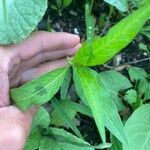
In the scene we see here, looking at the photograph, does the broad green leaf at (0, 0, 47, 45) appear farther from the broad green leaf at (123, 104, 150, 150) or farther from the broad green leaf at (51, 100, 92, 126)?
the broad green leaf at (123, 104, 150, 150)

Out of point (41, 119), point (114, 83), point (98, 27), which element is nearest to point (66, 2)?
point (98, 27)

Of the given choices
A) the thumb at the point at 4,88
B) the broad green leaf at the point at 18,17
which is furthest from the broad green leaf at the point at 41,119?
the broad green leaf at the point at 18,17

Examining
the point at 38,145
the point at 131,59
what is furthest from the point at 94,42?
the point at 131,59

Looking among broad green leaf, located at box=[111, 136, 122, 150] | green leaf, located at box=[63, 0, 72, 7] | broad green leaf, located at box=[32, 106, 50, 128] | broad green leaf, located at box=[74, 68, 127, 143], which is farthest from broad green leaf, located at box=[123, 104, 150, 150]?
green leaf, located at box=[63, 0, 72, 7]

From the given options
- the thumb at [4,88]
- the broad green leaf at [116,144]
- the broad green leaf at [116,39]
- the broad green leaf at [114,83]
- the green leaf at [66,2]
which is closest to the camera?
the broad green leaf at [116,39]

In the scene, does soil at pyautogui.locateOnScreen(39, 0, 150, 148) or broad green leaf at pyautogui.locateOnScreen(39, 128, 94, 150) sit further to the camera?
soil at pyautogui.locateOnScreen(39, 0, 150, 148)

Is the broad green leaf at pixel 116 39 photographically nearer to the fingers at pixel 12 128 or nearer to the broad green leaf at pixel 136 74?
the fingers at pixel 12 128
